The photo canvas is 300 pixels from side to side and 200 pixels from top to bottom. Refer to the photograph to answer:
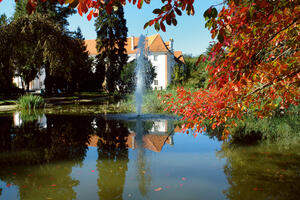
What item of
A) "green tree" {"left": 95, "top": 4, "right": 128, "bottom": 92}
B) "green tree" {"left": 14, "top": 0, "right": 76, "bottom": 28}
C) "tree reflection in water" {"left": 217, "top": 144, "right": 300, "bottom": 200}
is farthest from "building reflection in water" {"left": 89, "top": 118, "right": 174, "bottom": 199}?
"green tree" {"left": 95, "top": 4, "right": 128, "bottom": 92}

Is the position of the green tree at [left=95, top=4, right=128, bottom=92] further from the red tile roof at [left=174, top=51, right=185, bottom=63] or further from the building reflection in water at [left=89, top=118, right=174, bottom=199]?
the building reflection in water at [left=89, top=118, right=174, bottom=199]

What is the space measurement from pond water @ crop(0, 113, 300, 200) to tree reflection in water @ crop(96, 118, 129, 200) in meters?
0.01

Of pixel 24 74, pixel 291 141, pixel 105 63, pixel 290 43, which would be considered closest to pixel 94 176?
pixel 290 43

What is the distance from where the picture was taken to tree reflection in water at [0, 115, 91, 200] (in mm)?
3906

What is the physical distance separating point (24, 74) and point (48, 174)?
27021 millimetres

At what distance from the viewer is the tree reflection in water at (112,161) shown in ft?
12.7

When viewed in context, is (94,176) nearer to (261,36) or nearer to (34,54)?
(261,36)

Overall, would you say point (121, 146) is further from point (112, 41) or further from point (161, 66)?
point (161, 66)

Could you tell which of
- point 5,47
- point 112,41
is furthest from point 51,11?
point 5,47

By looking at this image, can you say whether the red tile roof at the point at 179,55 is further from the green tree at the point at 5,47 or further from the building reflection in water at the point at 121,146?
the building reflection in water at the point at 121,146

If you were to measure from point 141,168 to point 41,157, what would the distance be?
2.22 meters

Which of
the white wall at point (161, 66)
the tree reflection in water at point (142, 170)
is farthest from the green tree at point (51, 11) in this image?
the tree reflection in water at point (142, 170)

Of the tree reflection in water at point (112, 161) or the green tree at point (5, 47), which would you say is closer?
the tree reflection in water at point (112, 161)

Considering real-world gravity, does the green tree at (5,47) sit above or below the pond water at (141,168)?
above
